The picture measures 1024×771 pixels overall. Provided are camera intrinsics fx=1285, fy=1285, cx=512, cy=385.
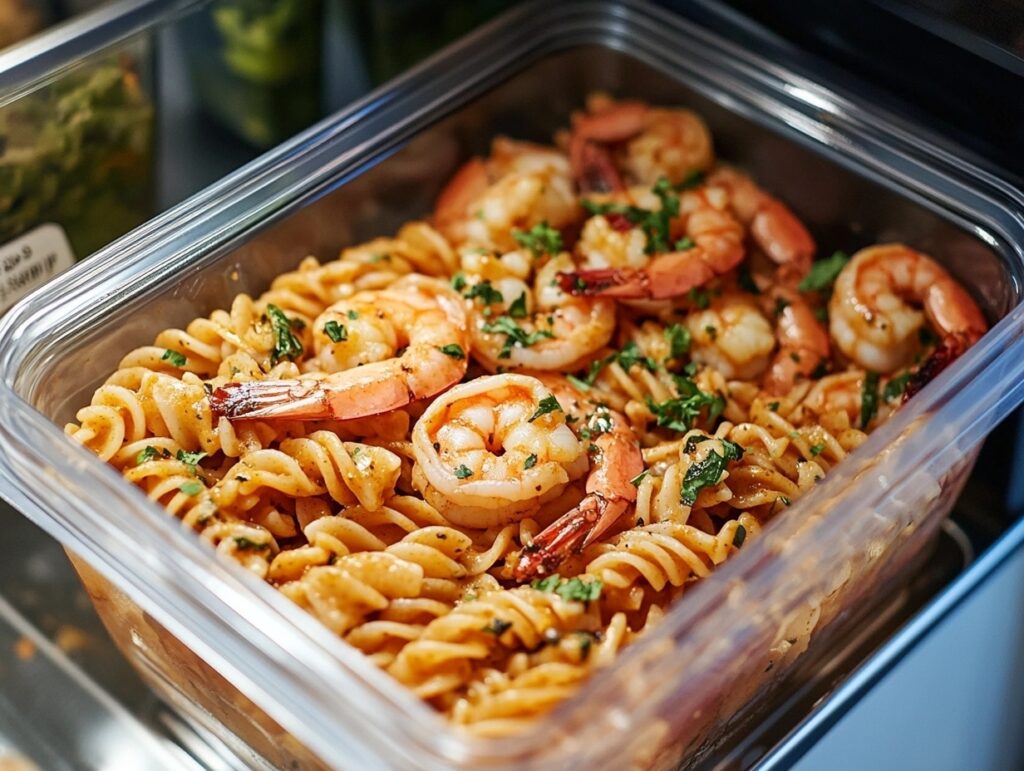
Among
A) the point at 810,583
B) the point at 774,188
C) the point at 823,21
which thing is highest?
the point at 823,21

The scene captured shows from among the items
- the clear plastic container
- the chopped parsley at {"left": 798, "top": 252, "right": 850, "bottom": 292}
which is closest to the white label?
the clear plastic container

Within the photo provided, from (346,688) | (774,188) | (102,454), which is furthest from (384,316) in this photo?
(774,188)

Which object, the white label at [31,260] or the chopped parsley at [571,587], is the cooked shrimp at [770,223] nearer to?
the chopped parsley at [571,587]

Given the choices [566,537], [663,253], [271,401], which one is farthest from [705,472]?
[271,401]

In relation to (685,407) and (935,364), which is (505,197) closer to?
(685,407)

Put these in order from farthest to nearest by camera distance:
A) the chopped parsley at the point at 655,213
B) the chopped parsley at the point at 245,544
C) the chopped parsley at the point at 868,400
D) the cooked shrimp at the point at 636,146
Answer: the cooked shrimp at the point at 636,146
the chopped parsley at the point at 655,213
the chopped parsley at the point at 868,400
the chopped parsley at the point at 245,544

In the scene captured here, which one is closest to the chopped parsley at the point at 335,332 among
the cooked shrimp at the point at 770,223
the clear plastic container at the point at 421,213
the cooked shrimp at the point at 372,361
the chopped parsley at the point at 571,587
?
the cooked shrimp at the point at 372,361

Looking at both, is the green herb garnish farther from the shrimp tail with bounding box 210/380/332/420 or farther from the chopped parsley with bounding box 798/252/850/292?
the chopped parsley with bounding box 798/252/850/292

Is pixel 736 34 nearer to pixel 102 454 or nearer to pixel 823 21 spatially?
pixel 823 21
